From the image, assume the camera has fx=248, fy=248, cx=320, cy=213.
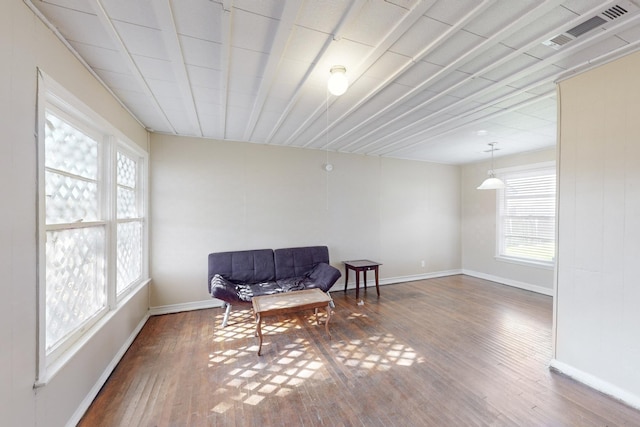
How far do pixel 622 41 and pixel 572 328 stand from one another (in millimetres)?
2314

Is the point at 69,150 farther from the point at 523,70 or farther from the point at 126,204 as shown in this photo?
the point at 523,70

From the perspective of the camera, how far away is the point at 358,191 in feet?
16.5

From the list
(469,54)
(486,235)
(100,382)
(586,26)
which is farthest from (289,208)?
(486,235)

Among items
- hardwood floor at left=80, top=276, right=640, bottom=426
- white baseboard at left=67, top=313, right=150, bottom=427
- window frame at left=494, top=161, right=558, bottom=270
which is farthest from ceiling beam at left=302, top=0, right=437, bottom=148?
window frame at left=494, top=161, right=558, bottom=270

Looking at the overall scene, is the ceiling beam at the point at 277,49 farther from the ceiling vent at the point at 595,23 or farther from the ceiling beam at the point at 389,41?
the ceiling vent at the point at 595,23

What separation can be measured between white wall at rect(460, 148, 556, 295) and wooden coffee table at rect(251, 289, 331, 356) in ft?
14.0

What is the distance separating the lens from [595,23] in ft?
5.18

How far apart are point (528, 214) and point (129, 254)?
6740mm

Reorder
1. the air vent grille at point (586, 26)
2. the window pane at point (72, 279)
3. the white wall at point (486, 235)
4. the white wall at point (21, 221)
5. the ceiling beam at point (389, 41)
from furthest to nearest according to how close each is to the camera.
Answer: the white wall at point (486, 235) → the window pane at point (72, 279) → the air vent grille at point (586, 26) → the ceiling beam at point (389, 41) → the white wall at point (21, 221)

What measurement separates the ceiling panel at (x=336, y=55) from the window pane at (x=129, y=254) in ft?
4.66

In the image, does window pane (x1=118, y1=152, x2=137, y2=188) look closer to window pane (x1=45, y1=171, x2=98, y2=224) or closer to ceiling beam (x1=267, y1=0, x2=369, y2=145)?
window pane (x1=45, y1=171, x2=98, y2=224)

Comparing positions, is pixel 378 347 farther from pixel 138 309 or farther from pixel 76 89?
pixel 76 89

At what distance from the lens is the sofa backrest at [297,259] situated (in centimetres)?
411

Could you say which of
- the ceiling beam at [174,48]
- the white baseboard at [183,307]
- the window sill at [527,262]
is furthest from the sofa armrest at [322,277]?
the window sill at [527,262]
